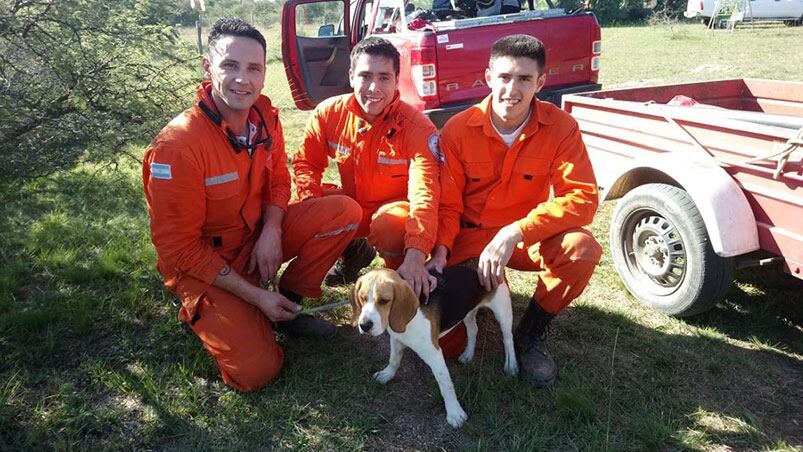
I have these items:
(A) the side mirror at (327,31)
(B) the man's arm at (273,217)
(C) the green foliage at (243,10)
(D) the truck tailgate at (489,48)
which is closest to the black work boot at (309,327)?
(B) the man's arm at (273,217)

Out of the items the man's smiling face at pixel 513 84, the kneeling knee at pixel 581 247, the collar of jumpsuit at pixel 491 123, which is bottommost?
the kneeling knee at pixel 581 247

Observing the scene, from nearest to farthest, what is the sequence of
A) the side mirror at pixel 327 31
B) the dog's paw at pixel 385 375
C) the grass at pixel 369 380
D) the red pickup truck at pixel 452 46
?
the grass at pixel 369 380, the dog's paw at pixel 385 375, the red pickup truck at pixel 452 46, the side mirror at pixel 327 31

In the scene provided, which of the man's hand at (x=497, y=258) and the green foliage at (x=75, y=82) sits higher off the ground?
the green foliage at (x=75, y=82)

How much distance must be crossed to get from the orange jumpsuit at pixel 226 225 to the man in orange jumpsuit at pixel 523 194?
0.65m

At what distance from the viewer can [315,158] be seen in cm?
352

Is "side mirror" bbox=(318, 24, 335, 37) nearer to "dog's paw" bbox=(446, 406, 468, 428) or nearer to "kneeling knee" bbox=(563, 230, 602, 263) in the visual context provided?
"kneeling knee" bbox=(563, 230, 602, 263)

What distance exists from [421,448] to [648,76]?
13.0 m

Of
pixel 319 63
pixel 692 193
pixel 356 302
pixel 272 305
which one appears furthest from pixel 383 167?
pixel 319 63

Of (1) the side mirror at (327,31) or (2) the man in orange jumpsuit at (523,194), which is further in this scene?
(1) the side mirror at (327,31)

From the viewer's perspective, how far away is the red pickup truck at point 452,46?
5.96 metres

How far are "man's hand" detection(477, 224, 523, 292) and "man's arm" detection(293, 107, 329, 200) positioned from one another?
4.15 ft

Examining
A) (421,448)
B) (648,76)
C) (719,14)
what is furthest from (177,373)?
(719,14)

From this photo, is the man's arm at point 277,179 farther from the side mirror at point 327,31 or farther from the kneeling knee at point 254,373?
the side mirror at point 327,31

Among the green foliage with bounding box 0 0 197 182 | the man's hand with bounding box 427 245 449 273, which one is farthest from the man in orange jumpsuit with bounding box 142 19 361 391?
the green foliage with bounding box 0 0 197 182
